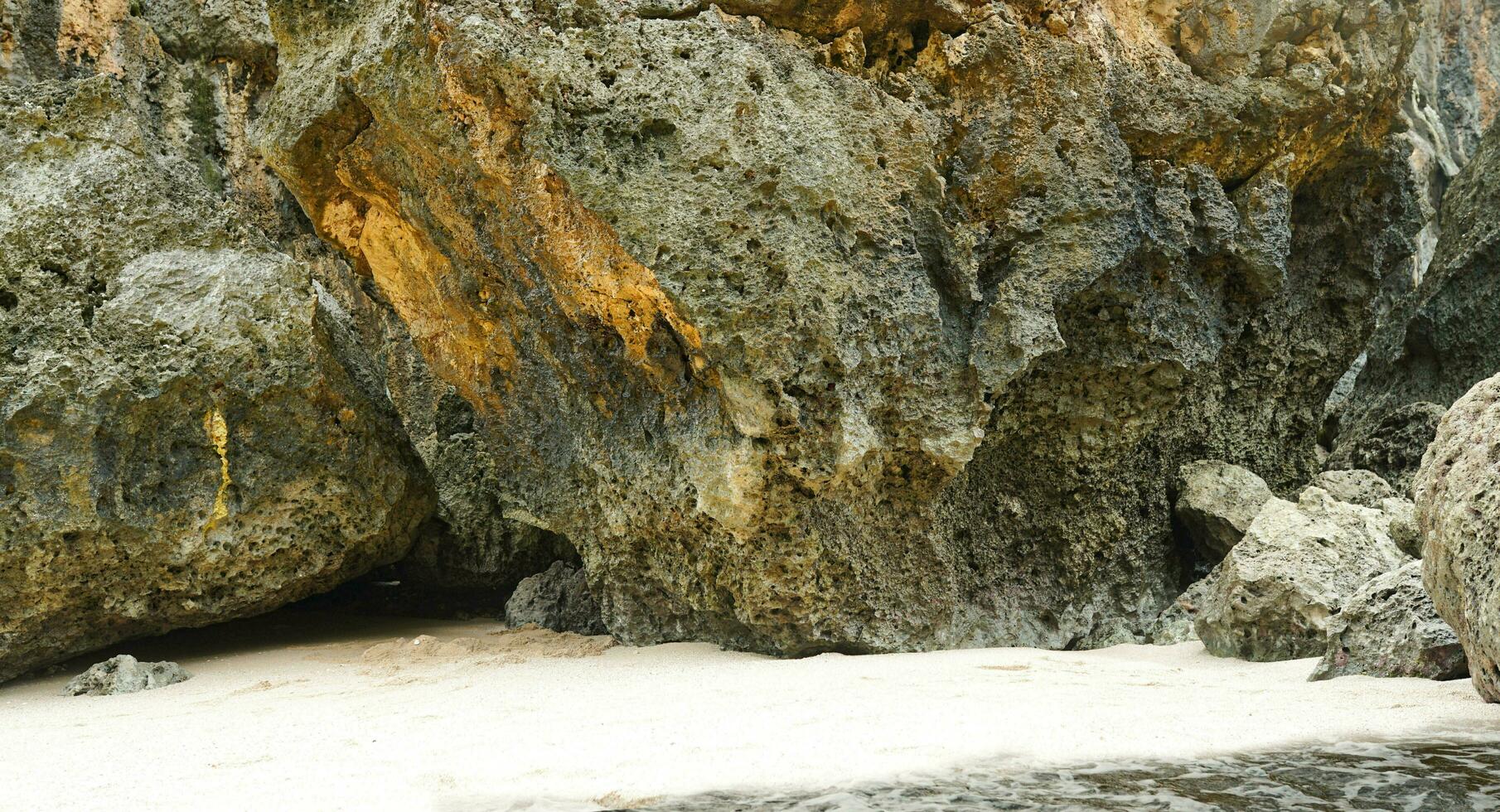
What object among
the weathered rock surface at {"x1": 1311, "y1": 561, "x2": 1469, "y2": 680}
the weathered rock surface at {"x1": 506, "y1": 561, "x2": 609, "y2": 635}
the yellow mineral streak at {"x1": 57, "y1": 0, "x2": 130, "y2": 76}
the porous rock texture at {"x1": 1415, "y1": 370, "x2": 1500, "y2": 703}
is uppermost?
the yellow mineral streak at {"x1": 57, "y1": 0, "x2": 130, "y2": 76}

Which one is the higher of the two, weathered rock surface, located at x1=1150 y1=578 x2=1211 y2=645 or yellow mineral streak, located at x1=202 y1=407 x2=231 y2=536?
yellow mineral streak, located at x1=202 y1=407 x2=231 y2=536

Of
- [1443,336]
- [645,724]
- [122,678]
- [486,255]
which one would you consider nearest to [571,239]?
[486,255]

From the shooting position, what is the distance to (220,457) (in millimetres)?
4953

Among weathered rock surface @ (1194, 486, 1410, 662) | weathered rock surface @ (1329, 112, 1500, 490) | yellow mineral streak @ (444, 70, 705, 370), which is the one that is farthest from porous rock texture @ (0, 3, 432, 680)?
weathered rock surface @ (1329, 112, 1500, 490)

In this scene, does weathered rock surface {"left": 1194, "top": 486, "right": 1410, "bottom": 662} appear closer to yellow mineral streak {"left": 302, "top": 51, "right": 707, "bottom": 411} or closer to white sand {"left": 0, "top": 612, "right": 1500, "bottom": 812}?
white sand {"left": 0, "top": 612, "right": 1500, "bottom": 812}

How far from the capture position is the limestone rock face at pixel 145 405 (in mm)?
4598

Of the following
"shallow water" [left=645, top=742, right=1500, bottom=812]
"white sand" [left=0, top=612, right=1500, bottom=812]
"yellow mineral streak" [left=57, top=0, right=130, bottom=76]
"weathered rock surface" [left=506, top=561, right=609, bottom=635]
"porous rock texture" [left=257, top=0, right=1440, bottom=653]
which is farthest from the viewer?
"yellow mineral streak" [left=57, top=0, right=130, bottom=76]

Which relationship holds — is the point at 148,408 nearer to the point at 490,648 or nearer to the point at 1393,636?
the point at 490,648

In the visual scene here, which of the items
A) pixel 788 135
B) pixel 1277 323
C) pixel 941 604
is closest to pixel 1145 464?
pixel 1277 323

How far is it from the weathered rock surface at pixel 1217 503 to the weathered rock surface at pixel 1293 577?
80 centimetres

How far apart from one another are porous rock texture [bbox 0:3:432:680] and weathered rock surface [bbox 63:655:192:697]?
335 millimetres

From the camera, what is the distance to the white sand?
2627 mm

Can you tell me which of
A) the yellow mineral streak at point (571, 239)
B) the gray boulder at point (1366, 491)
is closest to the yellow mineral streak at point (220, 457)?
the yellow mineral streak at point (571, 239)

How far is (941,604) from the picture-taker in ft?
15.6
